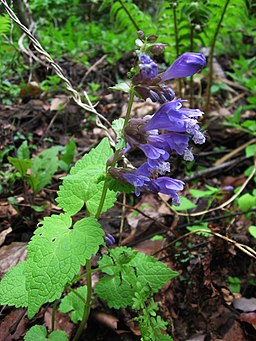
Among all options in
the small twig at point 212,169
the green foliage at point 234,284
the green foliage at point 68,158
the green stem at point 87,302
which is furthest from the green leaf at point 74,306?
the small twig at point 212,169

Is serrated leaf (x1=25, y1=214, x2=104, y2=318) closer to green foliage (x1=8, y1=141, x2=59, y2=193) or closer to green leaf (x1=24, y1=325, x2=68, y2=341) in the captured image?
green leaf (x1=24, y1=325, x2=68, y2=341)

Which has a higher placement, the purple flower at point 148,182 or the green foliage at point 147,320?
the purple flower at point 148,182

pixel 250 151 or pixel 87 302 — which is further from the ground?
pixel 87 302

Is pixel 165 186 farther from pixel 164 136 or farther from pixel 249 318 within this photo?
pixel 249 318

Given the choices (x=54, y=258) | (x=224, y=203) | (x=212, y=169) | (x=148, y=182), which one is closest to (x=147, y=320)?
(x=54, y=258)

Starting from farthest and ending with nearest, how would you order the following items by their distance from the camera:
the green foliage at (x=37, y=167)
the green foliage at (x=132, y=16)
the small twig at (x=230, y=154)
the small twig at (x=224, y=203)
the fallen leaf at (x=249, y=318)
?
the green foliage at (x=132, y=16)
the small twig at (x=230, y=154)
the green foliage at (x=37, y=167)
the small twig at (x=224, y=203)
the fallen leaf at (x=249, y=318)

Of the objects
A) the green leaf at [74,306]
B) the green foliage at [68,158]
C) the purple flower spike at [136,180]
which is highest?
the purple flower spike at [136,180]

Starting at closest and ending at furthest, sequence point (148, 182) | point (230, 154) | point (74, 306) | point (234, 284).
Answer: point (148, 182) < point (74, 306) < point (234, 284) < point (230, 154)

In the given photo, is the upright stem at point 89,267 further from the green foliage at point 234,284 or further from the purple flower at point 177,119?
the green foliage at point 234,284
